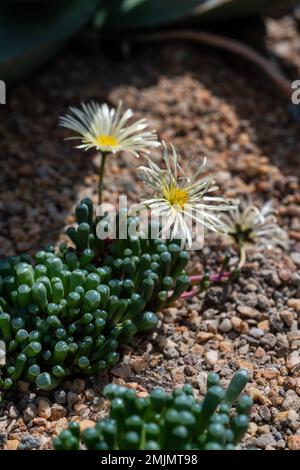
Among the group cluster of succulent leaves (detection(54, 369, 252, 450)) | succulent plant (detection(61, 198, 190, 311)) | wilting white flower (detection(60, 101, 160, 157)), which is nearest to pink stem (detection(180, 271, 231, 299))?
succulent plant (detection(61, 198, 190, 311))

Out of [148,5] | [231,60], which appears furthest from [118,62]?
[231,60]

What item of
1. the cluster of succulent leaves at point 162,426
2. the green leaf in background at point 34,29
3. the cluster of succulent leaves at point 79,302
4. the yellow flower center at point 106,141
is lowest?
the cluster of succulent leaves at point 162,426

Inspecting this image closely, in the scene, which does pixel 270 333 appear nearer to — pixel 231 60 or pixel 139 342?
pixel 139 342

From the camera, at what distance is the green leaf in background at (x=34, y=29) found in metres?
3.05

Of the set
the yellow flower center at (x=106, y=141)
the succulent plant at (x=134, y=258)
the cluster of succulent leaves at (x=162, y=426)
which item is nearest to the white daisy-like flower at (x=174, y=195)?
the succulent plant at (x=134, y=258)

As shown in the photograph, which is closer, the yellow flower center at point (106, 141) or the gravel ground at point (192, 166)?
the gravel ground at point (192, 166)

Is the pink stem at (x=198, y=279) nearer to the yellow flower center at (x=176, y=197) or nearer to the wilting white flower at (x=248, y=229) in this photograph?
the wilting white flower at (x=248, y=229)

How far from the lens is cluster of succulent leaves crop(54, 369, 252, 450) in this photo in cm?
176

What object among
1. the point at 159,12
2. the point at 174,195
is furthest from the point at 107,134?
the point at 159,12

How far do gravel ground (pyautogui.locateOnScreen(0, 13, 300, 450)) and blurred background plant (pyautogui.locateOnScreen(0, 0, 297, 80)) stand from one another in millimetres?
177

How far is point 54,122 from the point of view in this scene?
10.7 ft

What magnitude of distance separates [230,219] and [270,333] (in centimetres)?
48

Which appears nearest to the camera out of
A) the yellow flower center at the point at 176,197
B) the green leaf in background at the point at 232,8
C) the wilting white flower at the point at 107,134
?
the yellow flower center at the point at 176,197

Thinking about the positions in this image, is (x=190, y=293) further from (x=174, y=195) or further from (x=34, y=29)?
(x=34, y=29)
